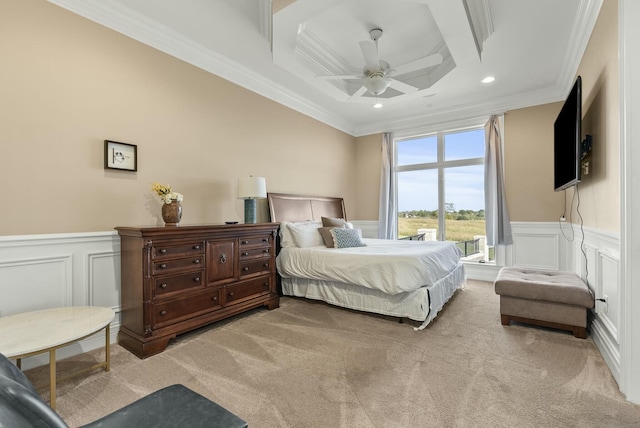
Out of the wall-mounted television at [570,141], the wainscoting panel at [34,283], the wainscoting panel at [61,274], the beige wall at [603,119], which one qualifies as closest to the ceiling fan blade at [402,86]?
the wall-mounted television at [570,141]

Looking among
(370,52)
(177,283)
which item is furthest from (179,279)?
(370,52)

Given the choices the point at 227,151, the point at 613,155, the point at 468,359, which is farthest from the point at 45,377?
the point at 613,155

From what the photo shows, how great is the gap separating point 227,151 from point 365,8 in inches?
86.5

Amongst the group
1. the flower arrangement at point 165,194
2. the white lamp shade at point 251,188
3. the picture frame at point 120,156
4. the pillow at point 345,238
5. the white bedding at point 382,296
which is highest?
the picture frame at point 120,156

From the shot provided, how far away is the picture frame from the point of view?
8.85 feet

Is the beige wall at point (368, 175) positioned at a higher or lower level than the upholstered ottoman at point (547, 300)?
higher

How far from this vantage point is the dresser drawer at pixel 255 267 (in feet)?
10.8

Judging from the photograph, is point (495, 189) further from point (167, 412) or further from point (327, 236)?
point (167, 412)

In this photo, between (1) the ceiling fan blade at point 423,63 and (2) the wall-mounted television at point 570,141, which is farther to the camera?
(1) the ceiling fan blade at point 423,63

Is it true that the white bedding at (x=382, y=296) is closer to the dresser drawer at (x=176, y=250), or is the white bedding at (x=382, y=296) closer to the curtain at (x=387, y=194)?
the dresser drawer at (x=176, y=250)

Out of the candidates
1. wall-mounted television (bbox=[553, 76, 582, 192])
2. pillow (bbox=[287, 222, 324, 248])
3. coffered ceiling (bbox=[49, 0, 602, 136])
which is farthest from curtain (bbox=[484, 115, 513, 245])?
pillow (bbox=[287, 222, 324, 248])

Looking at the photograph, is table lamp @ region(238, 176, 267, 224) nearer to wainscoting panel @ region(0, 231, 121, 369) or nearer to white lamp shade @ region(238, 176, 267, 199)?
white lamp shade @ region(238, 176, 267, 199)

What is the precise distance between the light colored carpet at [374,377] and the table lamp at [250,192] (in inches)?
49.8

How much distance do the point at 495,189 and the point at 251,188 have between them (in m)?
3.95
